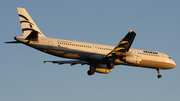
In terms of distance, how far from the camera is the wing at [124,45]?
3195 centimetres

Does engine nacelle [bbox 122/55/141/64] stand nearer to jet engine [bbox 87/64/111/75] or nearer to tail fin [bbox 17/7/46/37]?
jet engine [bbox 87/64/111/75]

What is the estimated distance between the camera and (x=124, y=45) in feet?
111

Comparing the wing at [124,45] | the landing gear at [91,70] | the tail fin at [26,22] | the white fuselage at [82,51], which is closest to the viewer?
the wing at [124,45]

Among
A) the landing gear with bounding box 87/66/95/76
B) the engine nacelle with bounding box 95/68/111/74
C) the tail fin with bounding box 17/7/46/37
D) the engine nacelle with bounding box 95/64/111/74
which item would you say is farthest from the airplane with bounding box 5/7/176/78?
the engine nacelle with bounding box 95/68/111/74

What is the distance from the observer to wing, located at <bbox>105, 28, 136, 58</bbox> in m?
31.9

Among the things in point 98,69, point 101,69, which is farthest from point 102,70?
point 98,69

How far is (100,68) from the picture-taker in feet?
135

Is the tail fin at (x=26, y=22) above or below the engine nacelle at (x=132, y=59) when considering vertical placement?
above

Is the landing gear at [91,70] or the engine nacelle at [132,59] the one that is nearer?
the engine nacelle at [132,59]

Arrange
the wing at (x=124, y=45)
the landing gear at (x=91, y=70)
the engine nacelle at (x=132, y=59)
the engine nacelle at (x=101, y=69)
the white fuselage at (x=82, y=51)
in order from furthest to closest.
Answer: the engine nacelle at (x=101, y=69), the landing gear at (x=91, y=70), the engine nacelle at (x=132, y=59), the white fuselage at (x=82, y=51), the wing at (x=124, y=45)

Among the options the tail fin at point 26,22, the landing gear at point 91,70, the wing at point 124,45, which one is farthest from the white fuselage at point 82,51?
the landing gear at point 91,70

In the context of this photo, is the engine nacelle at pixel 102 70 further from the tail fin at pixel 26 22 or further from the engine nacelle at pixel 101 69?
the tail fin at pixel 26 22

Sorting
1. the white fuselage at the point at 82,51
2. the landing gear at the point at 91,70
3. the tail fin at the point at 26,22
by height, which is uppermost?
the tail fin at the point at 26,22

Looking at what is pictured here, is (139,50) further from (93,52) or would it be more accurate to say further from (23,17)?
(23,17)
